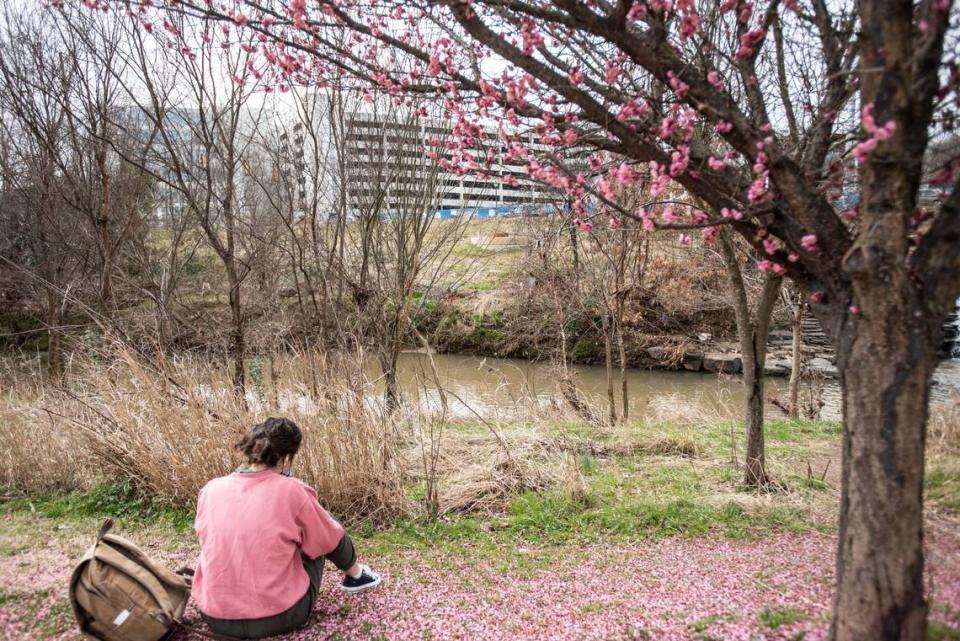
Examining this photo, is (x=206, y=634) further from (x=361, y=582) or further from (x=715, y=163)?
(x=715, y=163)

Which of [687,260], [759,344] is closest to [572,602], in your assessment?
[759,344]

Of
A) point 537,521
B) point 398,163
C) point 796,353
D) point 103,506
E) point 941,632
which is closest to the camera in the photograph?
point 941,632

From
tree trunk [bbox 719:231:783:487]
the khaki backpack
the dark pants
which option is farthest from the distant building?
the khaki backpack

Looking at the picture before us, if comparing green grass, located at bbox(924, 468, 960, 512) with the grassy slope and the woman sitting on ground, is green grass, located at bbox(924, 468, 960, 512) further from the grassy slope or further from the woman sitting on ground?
the woman sitting on ground

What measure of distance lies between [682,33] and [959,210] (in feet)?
3.48

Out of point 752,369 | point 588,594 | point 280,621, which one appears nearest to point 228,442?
point 280,621

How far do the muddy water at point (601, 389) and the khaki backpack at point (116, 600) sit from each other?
4.34 m

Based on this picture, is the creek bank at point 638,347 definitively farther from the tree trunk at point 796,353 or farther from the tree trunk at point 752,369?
the tree trunk at point 752,369

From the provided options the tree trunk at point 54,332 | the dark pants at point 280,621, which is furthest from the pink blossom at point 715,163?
the tree trunk at point 54,332

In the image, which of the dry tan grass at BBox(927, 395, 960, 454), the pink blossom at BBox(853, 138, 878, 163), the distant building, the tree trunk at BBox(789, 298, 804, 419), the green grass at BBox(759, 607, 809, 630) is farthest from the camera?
the tree trunk at BBox(789, 298, 804, 419)

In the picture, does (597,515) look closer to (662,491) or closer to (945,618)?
(662,491)

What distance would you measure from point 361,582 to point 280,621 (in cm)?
55

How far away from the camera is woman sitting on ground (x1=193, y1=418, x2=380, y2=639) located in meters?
2.44

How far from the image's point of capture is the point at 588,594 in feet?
9.44
